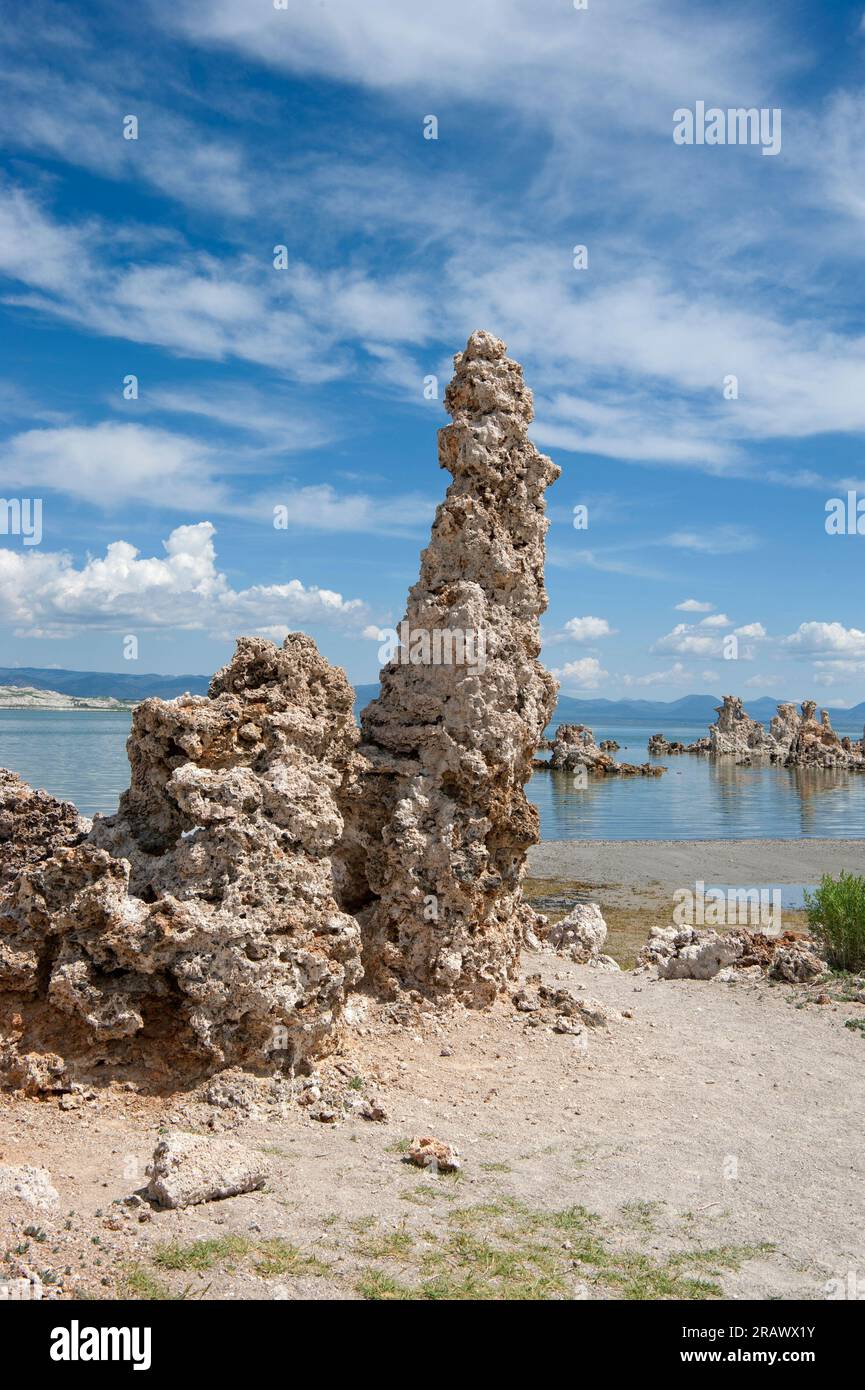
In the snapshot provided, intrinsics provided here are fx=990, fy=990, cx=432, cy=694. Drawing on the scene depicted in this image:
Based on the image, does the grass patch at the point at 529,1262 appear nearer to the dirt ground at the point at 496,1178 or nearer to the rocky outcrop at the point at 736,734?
the dirt ground at the point at 496,1178

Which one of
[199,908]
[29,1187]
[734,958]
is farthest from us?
[734,958]

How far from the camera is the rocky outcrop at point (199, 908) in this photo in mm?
7391

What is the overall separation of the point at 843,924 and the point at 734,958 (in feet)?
5.46

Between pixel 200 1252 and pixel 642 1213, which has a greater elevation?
pixel 200 1252

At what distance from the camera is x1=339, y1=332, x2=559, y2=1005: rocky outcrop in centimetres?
985

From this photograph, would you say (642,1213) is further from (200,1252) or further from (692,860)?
(692,860)

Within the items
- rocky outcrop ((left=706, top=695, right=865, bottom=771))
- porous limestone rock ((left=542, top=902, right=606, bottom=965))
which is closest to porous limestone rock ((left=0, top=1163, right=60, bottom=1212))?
porous limestone rock ((left=542, top=902, right=606, bottom=965))

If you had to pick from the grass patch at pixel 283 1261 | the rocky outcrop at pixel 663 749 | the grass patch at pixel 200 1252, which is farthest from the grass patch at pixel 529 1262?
the rocky outcrop at pixel 663 749

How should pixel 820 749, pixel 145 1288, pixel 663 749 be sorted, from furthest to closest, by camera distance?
1. pixel 663 749
2. pixel 820 749
3. pixel 145 1288

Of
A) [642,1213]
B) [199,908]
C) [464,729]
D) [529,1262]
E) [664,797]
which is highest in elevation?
[464,729]

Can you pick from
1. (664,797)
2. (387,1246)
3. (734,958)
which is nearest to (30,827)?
(387,1246)

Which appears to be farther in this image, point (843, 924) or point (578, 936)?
point (578, 936)

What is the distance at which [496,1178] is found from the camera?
6684 mm
